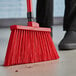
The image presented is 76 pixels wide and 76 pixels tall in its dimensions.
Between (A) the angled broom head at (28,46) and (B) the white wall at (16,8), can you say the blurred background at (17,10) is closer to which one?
(B) the white wall at (16,8)

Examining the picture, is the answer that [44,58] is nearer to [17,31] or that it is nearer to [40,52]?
[40,52]

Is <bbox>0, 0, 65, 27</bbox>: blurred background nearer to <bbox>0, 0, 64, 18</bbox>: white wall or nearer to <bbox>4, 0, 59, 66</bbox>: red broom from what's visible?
<bbox>0, 0, 64, 18</bbox>: white wall

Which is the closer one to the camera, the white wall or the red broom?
the red broom

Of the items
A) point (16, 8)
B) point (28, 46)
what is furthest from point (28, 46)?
point (16, 8)

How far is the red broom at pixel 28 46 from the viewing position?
700mm

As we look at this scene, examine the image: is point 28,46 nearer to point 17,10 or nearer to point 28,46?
point 28,46

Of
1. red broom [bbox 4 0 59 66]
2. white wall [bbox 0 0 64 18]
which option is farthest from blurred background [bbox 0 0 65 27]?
red broom [bbox 4 0 59 66]

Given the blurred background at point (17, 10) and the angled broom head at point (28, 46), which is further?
the blurred background at point (17, 10)

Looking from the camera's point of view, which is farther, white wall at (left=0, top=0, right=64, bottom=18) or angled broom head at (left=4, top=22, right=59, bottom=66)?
white wall at (left=0, top=0, right=64, bottom=18)

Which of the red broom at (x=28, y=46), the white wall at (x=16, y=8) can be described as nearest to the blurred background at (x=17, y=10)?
the white wall at (x=16, y=8)

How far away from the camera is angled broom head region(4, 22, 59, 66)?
2.30 feet

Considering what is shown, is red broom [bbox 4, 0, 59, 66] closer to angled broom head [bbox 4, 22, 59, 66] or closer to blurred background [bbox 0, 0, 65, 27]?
angled broom head [bbox 4, 22, 59, 66]

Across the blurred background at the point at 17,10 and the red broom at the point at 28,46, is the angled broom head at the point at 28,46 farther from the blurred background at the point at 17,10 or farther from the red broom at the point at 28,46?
the blurred background at the point at 17,10

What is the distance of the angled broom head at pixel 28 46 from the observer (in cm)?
70
